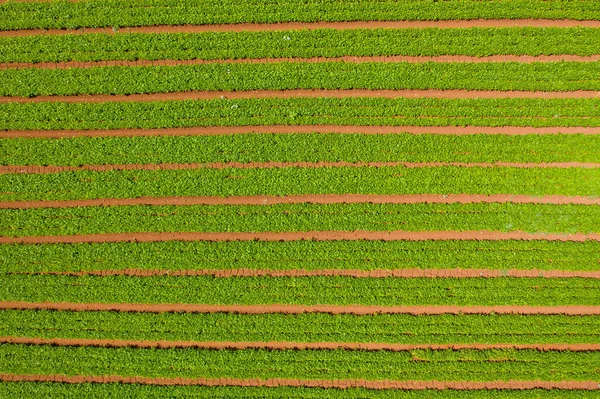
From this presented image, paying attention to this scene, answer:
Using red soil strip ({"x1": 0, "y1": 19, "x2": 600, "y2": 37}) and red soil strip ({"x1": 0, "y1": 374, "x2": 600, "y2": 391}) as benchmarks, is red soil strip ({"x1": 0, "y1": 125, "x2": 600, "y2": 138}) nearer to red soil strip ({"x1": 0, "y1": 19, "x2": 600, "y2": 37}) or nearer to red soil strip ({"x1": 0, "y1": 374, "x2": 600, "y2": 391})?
red soil strip ({"x1": 0, "y1": 19, "x2": 600, "y2": 37})

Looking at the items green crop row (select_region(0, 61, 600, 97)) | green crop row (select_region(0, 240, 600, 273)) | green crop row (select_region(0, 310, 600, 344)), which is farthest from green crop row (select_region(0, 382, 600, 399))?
green crop row (select_region(0, 61, 600, 97))

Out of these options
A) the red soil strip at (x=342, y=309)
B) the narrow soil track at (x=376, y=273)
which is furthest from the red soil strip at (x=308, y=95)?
the red soil strip at (x=342, y=309)

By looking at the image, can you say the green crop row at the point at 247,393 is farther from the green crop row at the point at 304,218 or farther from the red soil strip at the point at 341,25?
the red soil strip at the point at 341,25

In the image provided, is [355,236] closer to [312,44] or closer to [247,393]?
[247,393]

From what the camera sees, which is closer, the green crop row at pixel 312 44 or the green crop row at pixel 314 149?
the green crop row at pixel 314 149

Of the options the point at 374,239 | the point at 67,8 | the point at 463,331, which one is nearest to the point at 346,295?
the point at 374,239

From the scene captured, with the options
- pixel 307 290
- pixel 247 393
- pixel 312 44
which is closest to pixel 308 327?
pixel 307 290
